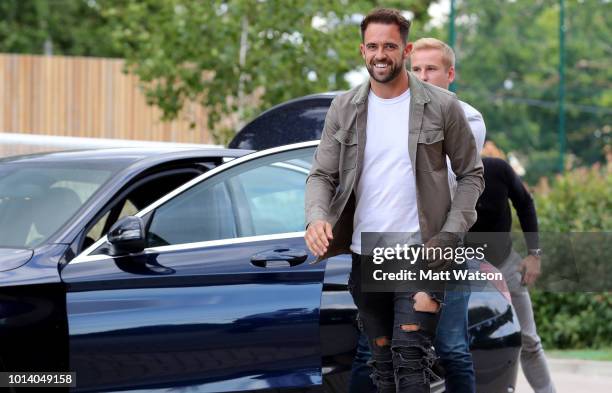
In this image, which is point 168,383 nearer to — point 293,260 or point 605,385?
point 293,260

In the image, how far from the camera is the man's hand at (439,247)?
180 inches

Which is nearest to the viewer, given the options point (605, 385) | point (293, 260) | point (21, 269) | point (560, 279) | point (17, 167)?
point (21, 269)

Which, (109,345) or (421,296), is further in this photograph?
(109,345)

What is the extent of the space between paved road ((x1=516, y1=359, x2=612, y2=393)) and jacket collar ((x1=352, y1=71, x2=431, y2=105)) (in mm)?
4508

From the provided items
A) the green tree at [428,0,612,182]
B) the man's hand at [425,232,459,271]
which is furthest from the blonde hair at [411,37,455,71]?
the green tree at [428,0,612,182]

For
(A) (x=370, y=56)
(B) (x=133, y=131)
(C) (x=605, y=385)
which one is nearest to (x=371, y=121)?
(A) (x=370, y=56)

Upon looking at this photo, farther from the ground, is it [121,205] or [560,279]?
[121,205]

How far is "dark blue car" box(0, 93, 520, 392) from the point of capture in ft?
16.3

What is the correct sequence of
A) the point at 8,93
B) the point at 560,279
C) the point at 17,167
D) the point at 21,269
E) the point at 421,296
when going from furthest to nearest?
the point at 8,93 → the point at 560,279 → the point at 17,167 → the point at 21,269 → the point at 421,296

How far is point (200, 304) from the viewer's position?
5.19 meters

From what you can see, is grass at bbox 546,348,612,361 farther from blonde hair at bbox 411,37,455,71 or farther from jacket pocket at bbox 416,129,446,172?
jacket pocket at bbox 416,129,446,172

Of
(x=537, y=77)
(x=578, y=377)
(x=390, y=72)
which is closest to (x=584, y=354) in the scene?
(x=578, y=377)

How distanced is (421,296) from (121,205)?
1.61 metres

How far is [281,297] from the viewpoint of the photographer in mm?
5289
